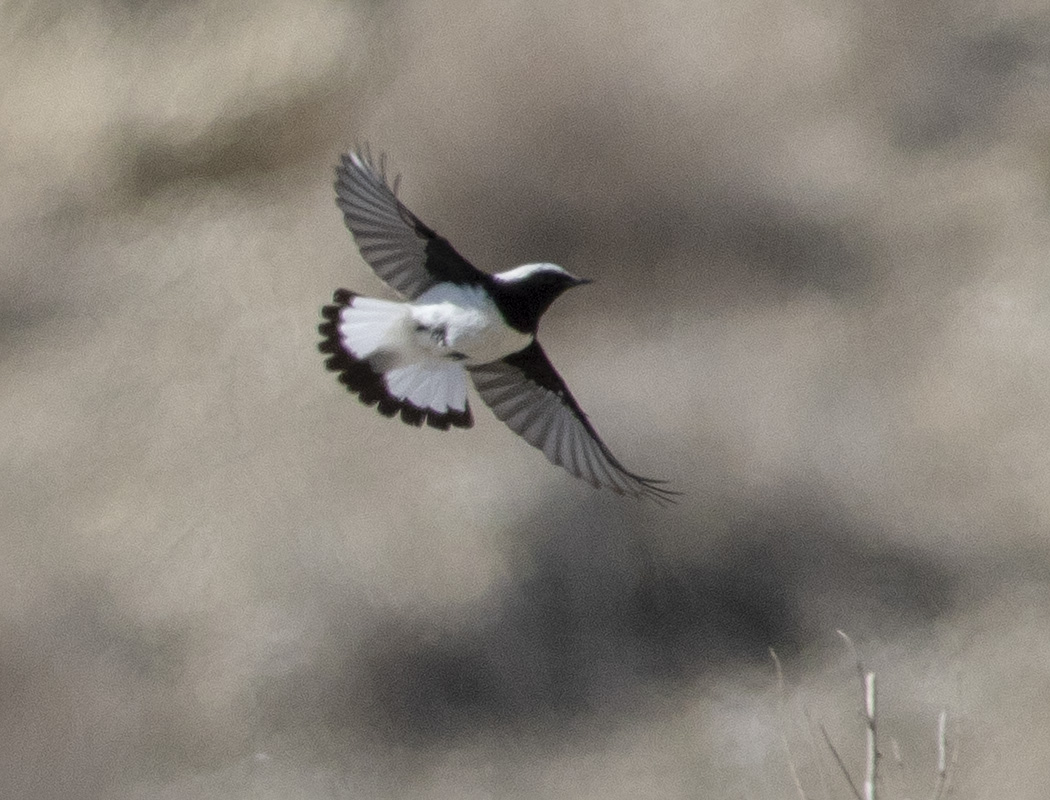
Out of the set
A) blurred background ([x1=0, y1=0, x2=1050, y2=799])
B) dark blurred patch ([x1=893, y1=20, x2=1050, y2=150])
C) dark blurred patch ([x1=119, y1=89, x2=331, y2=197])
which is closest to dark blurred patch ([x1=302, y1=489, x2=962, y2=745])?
blurred background ([x1=0, y1=0, x2=1050, y2=799])

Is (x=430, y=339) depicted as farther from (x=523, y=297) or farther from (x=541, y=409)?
(x=541, y=409)

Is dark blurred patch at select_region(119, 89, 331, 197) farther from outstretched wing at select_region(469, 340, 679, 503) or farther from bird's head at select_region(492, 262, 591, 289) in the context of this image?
bird's head at select_region(492, 262, 591, 289)

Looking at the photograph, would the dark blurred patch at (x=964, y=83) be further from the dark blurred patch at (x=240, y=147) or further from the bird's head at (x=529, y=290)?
the bird's head at (x=529, y=290)

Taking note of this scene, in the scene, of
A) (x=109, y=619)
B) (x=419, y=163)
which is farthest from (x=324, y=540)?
(x=419, y=163)

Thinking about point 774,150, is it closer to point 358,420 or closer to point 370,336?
point 358,420

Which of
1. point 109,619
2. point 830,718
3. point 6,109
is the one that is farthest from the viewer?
point 6,109

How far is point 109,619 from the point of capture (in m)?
3.62

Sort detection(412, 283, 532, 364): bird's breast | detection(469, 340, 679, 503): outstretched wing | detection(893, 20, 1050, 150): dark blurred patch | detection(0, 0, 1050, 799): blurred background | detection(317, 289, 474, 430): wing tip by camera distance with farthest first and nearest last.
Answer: detection(893, 20, 1050, 150): dark blurred patch < detection(0, 0, 1050, 799): blurred background < detection(469, 340, 679, 503): outstretched wing < detection(317, 289, 474, 430): wing tip < detection(412, 283, 532, 364): bird's breast

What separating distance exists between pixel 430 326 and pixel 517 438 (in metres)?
1.62

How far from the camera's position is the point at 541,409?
2.31m

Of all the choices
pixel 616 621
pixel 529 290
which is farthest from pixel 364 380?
pixel 616 621

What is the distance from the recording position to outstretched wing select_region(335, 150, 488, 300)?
2.08 metres

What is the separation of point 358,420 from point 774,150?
110 cm

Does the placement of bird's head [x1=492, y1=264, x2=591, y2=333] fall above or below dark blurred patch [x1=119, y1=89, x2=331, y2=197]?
below
